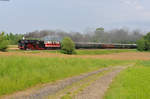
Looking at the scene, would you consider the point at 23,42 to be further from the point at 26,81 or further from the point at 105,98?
the point at 105,98

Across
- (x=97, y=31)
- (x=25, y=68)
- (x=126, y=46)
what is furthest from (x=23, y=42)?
(x=97, y=31)

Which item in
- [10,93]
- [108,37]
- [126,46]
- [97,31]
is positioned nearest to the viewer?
[10,93]

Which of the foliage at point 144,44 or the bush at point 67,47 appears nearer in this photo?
the bush at point 67,47

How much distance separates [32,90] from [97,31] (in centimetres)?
13767

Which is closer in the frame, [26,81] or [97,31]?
[26,81]

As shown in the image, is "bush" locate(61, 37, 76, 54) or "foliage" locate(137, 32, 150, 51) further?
"foliage" locate(137, 32, 150, 51)

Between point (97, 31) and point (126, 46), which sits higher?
point (97, 31)

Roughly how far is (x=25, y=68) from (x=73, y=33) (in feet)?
333

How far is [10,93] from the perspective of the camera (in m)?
10.6

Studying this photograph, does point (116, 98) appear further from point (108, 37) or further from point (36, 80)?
point (108, 37)

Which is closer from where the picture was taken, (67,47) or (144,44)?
(67,47)

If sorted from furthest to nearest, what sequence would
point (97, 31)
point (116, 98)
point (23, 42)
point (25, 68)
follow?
1. point (97, 31)
2. point (23, 42)
3. point (25, 68)
4. point (116, 98)

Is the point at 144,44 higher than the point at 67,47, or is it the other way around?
the point at 67,47

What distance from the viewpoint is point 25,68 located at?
15.0 metres
